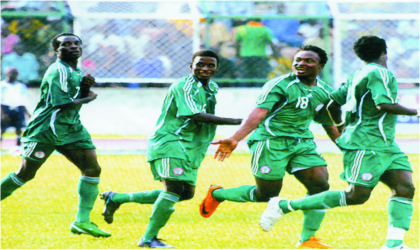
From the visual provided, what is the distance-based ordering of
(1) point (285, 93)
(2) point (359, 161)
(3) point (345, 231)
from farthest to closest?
(3) point (345, 231) → (1) point (285, 93) → (2) point (359, 161)

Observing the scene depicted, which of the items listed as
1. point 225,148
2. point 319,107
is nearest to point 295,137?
point 319,107

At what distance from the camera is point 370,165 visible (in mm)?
5500

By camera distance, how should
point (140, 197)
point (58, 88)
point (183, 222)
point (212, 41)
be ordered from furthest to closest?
point (212, 41) → point (183, 222) → point (140, 197) → point (58, 88)

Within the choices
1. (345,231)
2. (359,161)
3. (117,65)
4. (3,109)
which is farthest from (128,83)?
(359,161)

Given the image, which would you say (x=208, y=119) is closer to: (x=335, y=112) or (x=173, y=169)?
(x=173, y=169)

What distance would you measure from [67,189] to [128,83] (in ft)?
19.9

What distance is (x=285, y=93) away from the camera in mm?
5984

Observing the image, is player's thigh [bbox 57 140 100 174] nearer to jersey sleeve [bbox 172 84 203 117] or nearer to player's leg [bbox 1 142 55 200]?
player's leg [bbox 1 142 55 200]

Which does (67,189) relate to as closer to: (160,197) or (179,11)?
(160,197)

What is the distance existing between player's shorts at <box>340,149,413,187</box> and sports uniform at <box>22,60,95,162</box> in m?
2.41

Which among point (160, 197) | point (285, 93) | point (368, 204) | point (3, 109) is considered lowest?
point (3, 109)

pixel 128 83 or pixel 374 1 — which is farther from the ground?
pixel 374 1

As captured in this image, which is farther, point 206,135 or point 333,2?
point 333,2

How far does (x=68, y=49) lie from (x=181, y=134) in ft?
4.36
